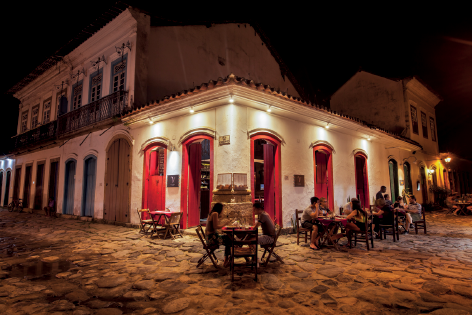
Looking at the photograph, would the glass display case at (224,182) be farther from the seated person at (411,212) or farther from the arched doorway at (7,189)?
the arched doorway at (7,189)

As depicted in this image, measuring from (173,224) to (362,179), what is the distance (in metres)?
8.76

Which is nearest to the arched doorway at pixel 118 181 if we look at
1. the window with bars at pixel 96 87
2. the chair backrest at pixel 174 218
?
the chair backrest at pixel 174 218

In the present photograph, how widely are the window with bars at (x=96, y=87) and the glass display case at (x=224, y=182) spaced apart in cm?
821

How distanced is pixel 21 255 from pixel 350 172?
1055 cm

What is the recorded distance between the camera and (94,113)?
11.8 meters

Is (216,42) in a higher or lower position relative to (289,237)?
higher

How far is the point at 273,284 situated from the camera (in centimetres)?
397

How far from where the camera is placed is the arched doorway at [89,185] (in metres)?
11.5

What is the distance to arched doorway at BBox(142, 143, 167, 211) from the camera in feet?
30.3

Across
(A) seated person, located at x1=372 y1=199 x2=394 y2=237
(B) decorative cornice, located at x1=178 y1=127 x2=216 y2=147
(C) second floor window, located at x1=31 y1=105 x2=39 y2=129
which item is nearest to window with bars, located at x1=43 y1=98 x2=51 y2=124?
(C) second floor window, located at x1=31 y1=105 x2=39 y2=129

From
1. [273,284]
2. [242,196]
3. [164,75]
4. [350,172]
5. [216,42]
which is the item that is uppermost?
[216,42]

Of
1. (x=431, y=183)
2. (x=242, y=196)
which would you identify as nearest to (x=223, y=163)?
(x=242, y=196)

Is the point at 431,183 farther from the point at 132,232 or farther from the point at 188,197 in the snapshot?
the point at 132,232

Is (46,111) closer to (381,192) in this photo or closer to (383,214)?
(383,214)
